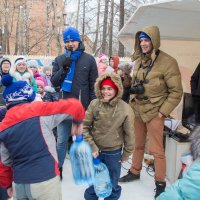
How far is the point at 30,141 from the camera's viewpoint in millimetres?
2197

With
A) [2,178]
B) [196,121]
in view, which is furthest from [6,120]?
[196,121]

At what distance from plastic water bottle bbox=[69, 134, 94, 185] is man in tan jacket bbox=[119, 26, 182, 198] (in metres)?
0.93

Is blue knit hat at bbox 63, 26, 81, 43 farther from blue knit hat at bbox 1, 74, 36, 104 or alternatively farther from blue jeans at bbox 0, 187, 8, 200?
blue jeans at bbox 0, 187, 8, 200

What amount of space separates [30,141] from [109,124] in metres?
1.18

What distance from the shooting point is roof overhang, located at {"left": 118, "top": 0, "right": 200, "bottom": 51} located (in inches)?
142

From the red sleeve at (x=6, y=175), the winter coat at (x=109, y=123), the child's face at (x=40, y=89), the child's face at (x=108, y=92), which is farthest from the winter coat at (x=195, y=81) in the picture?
the child's face at (x=40, y=89)

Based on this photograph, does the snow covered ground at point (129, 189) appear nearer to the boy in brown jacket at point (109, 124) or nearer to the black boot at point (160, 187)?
the black boot at point (160, 187)

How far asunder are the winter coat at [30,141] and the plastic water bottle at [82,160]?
0.73 m

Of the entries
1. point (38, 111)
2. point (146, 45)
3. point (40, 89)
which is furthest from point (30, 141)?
point (40, 89)


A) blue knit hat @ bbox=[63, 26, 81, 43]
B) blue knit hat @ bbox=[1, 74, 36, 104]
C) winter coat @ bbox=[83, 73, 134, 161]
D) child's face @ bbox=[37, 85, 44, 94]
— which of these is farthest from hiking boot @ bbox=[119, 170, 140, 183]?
blue knit hat @ bbox=[1, 74, 36, 104]

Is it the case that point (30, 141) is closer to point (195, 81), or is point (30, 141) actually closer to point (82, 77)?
point (82, 77)

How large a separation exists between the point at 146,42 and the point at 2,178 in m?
2.23

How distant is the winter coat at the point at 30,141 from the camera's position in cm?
219

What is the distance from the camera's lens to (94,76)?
3.86 meters
